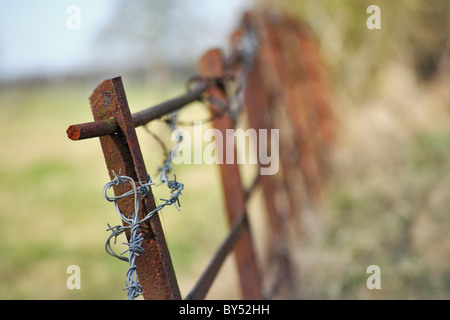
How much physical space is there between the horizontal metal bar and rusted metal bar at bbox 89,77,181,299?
290 mm

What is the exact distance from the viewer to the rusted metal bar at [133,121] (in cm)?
124

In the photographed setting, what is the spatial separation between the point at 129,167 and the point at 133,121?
0.19 metres

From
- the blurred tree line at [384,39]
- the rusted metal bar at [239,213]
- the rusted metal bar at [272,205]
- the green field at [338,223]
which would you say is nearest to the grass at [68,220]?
the green field at [338,223]

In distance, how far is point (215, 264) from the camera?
2.13 metres

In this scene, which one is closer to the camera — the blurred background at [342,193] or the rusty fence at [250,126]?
the rusty fence at [250,126]

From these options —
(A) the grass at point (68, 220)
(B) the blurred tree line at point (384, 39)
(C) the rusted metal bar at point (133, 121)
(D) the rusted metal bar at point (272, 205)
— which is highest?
(B) the blurred tree line at point (384, 39)

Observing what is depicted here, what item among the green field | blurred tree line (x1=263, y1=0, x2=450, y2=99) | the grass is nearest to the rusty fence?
the green field

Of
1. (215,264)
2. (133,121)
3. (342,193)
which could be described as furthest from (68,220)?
(133,121)

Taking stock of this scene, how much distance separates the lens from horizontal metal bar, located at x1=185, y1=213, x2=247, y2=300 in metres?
1.83

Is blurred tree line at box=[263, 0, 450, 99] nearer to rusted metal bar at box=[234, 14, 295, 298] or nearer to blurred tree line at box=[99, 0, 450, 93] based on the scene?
blurred tree line at box=[99, 0, 450, 93]

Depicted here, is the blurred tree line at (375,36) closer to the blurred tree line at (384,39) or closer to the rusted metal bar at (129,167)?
the blurred tree line at (384,39)

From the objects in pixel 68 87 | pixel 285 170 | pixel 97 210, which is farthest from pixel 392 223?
pixel 68 87

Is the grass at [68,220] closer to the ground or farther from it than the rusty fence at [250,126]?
closer to the ground
